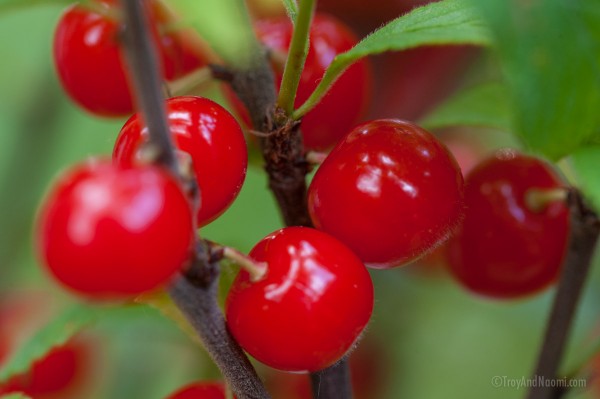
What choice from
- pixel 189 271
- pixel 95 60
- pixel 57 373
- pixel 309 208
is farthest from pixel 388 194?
pixel 57 373

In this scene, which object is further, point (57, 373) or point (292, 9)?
point (57, 373)

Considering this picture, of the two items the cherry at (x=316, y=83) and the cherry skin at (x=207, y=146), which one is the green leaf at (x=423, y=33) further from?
the cherry at (x=316, y=83)

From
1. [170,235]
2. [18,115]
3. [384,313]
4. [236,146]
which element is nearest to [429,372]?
[384,313]

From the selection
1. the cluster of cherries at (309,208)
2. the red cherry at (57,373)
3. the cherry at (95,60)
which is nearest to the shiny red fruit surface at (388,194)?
the cluster of cherries at (309,208)

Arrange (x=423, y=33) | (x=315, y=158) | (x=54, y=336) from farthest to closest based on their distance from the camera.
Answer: (x=54, y=336) → (x=315, y=158) → (x=423, y=33)

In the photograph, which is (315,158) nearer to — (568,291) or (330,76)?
(330,76)

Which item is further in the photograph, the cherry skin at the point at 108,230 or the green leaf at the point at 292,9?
the green leaf at the point at 292,9

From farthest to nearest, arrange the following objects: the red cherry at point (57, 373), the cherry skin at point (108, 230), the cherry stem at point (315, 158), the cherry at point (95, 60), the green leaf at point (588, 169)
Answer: the red cherry at point (57, 373)
the cherry at point (95, 60)
the cherry stem at point (315, 158)
the green leaf at point (588, 169)
the cherry skin at point (108, 230)

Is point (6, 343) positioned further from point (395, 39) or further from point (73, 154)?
point (395, 39)
